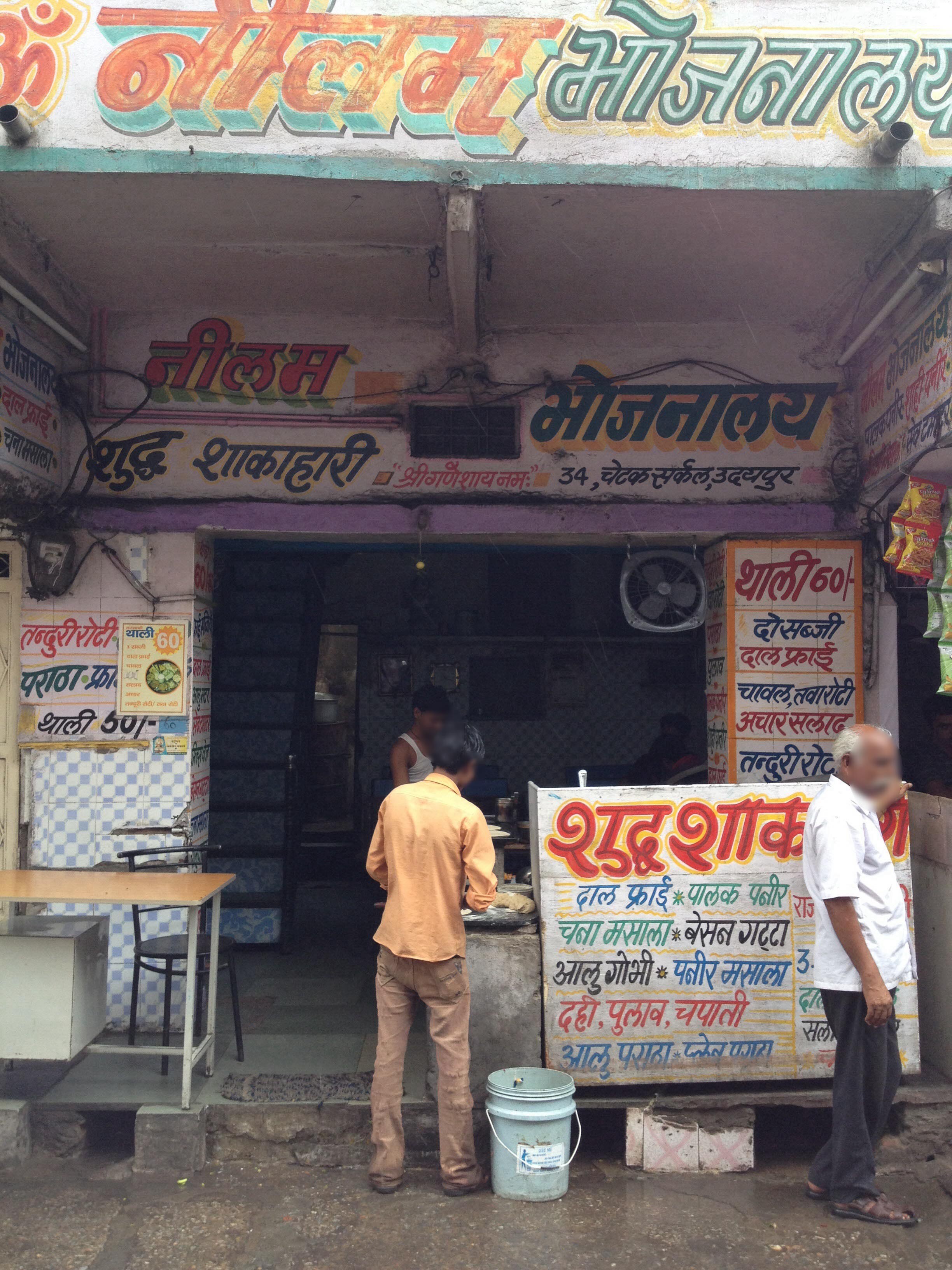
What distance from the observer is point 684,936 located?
15.7 feet

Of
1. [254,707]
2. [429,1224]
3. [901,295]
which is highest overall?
[901,295]

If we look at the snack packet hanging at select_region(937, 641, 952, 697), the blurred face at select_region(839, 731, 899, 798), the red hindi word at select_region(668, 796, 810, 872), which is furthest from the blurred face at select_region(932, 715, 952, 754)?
the blurred face at select_region(839, 731, 899, 798)

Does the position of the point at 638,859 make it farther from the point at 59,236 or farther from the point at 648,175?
the point at 59,236

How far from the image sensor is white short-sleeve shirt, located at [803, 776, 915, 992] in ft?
13.1

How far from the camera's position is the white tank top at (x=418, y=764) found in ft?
20.4

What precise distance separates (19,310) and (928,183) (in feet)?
15.7

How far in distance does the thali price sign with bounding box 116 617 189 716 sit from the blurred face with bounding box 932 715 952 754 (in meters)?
5.05

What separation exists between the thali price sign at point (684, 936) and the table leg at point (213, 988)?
1.67m

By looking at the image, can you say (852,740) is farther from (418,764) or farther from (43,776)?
(43,776)

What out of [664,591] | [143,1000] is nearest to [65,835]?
[143,1000]

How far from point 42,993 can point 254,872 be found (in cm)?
308

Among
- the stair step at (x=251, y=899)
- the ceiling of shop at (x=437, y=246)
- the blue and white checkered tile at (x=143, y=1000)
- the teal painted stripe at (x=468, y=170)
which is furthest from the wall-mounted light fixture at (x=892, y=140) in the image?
the stair step at (x=251, y=899)

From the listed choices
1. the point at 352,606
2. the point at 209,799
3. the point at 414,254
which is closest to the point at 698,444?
the point at 414,254

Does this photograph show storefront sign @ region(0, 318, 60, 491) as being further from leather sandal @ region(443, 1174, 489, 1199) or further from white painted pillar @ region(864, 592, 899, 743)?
white painted pillar @ region(864, 592, 899, 743)
